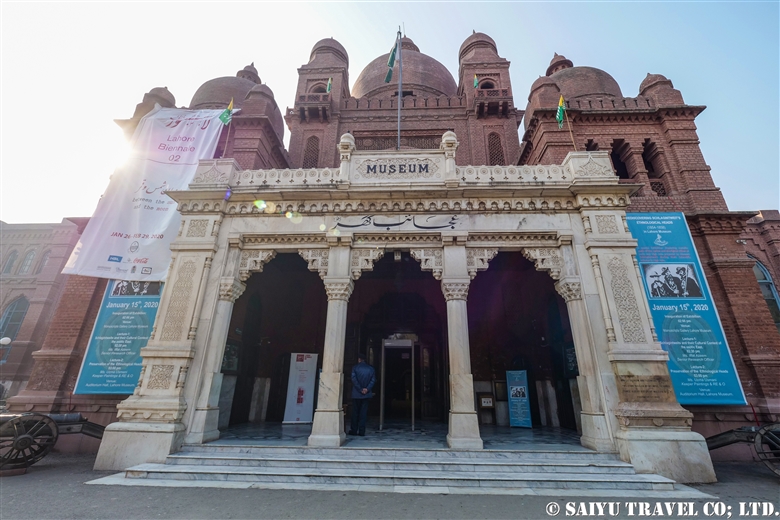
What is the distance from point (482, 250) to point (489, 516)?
584 cm

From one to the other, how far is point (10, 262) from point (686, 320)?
147 ft

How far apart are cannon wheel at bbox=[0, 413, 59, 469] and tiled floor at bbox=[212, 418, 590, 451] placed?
346cm

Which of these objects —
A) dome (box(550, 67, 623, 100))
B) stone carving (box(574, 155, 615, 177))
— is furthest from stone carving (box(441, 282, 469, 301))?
dome (box(550, 67, 623, 100))

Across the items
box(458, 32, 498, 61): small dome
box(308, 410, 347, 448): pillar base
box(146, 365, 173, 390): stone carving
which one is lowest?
box(308, 410, 347, 448): pillar base

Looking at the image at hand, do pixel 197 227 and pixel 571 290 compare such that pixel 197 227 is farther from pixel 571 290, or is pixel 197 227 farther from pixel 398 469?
pixel 571 290

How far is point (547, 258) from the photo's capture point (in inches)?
356

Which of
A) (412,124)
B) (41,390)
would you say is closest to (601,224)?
(412,124)

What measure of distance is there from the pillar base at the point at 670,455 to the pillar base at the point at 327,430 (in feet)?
19.0

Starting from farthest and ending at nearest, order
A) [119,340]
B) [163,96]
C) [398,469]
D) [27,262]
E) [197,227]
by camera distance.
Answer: [27,262], [163,96], [119,340], [197,227], [398,469]

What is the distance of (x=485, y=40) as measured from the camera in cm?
2045

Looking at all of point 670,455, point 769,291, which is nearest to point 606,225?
point 670,455

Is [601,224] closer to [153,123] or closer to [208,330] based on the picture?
[208,330]

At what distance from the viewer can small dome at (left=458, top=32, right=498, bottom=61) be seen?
800 inches

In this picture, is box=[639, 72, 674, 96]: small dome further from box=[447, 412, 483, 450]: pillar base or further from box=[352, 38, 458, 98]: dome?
box=[447, 412, 483, 450]: pillar base
